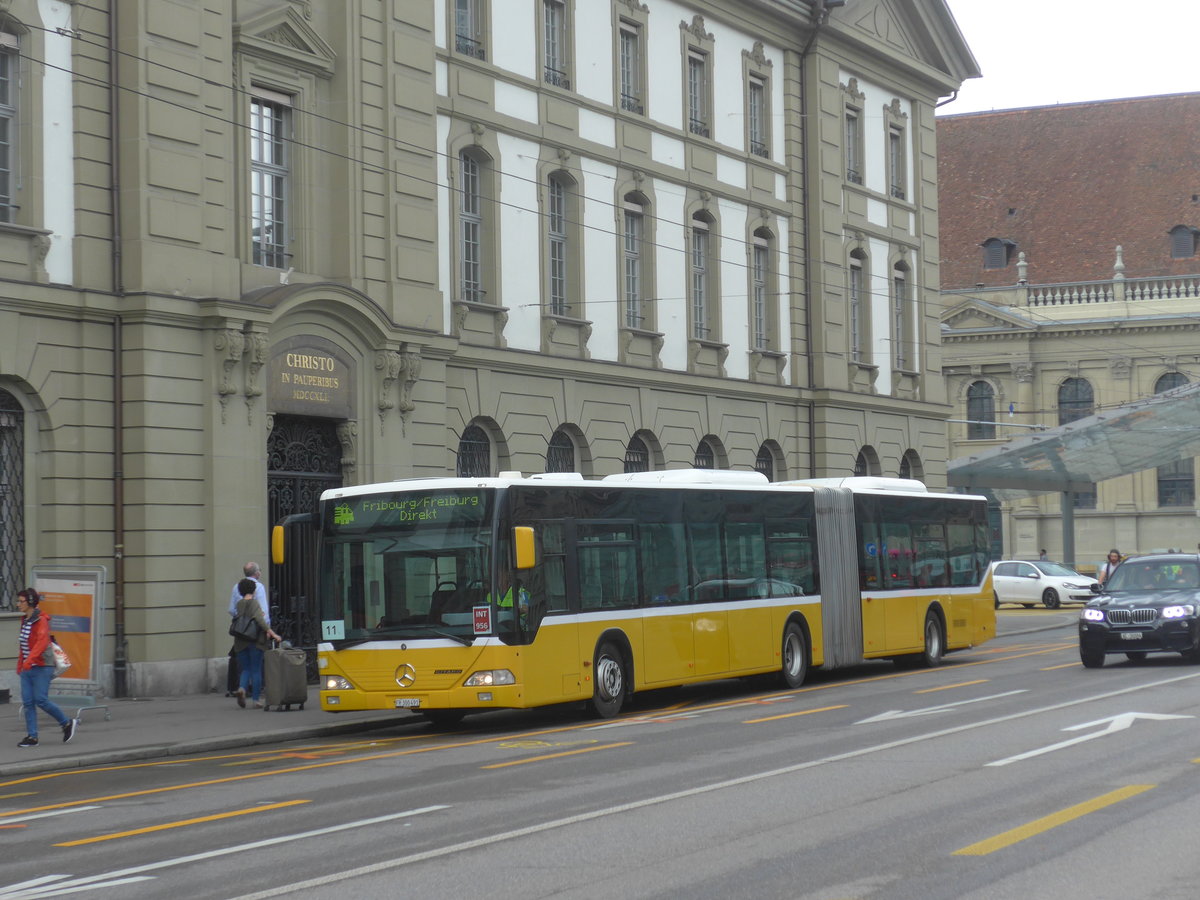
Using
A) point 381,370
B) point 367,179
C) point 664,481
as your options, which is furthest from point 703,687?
point 367,179

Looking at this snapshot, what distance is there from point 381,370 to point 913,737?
493 inches

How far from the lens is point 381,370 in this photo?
1064 inches

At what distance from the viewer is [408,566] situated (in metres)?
19.5

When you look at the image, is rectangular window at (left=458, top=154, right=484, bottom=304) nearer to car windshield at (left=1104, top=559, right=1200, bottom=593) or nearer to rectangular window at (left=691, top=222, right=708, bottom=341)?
rectangular window at (left=691, top=222, right=708, bottom=341)

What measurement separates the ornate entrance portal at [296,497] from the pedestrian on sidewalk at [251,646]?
3.05m

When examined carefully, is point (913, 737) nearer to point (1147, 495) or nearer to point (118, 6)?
point (118, 6)

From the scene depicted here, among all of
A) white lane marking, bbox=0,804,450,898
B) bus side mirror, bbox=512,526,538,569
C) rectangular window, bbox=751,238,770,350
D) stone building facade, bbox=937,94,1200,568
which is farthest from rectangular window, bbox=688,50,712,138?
stone building facade, bbox=937,94,1200,568

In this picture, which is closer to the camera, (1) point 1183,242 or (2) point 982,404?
(1) point 1183,242

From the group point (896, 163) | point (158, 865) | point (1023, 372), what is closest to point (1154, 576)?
point (896, 163)

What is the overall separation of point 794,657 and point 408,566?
764cm

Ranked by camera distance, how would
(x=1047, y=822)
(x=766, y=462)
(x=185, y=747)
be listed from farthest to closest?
(x=766, y=462) < (x=185, y=747) < (x=1047, y=822)

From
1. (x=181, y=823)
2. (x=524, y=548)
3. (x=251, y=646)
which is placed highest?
(x=524, y=548)

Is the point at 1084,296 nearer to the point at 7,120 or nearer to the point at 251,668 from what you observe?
the point at 251,668

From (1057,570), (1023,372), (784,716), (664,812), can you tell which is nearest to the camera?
(664,812)
